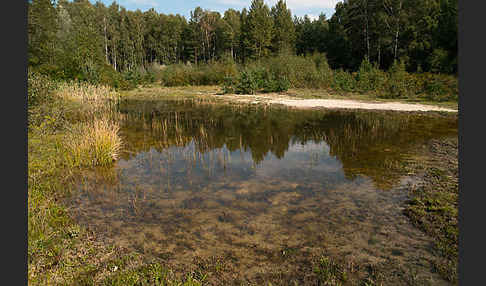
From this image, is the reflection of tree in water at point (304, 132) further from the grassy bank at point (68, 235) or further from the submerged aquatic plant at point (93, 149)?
the grassy bank at point (68, 235)

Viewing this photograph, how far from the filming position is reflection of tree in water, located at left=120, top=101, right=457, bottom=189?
8.02m

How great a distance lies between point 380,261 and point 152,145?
7537mm

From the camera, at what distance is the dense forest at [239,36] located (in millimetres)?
30031

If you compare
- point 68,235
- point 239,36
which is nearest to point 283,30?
point 239,36

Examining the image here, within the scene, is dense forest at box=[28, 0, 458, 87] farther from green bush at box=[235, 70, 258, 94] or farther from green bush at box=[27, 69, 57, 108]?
green bush at box=[27, 69, 57, 108]

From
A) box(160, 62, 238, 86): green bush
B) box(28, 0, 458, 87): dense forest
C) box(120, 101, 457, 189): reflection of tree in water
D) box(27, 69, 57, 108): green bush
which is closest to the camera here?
box(120, 101, 457, 189): reflection of tree in water

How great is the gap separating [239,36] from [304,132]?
1980 inches

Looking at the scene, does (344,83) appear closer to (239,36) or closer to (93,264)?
(93,264)

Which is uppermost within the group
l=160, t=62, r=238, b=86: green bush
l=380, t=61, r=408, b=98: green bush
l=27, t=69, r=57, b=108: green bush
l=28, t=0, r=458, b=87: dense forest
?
l=28, t=0, r=458, b=87: dense forest

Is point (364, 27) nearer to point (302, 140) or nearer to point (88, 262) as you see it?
point (302, 140)

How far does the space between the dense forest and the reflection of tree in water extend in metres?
14.0

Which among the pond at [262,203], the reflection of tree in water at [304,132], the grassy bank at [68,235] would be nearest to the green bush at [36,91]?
the grassy bank at [68,235]

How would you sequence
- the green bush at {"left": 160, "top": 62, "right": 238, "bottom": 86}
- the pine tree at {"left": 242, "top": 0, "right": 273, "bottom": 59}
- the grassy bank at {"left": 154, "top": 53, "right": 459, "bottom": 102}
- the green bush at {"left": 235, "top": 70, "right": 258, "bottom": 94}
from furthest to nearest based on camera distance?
the pine tree at {"left": 242, "top": 0, "right": 273, "bottom": 59}, the green bush at {"left": 160, "top": 62, "right": 238, "bottom": 86}, the green bush at {"left": 235, "top": 70, "right": 258, "bottom": 94}, the grassy bank at {"left": 154, "top": 53, "right": 459, "bottom": 102}

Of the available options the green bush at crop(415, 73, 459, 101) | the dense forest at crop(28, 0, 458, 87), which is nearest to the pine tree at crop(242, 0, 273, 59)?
the dense forest at crop(28, 0, 458, 87)
